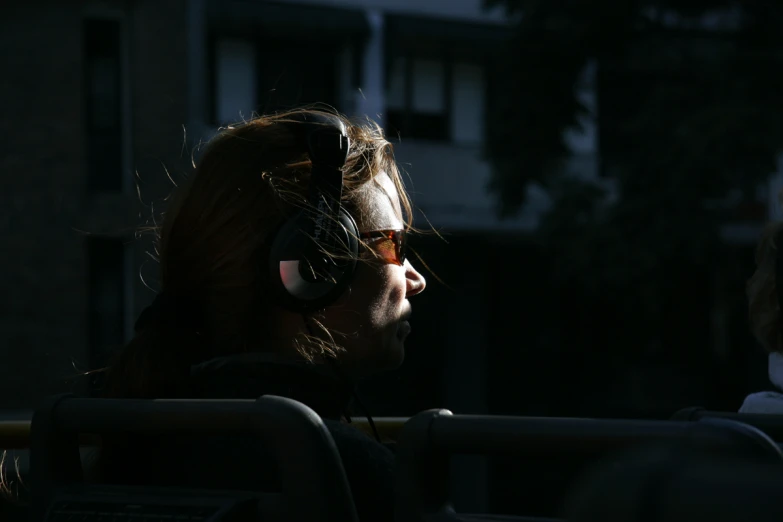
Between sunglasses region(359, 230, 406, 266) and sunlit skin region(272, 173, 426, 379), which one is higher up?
sunglasses region(359, 230, 406, 266)

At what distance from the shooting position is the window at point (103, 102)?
49.1 feet

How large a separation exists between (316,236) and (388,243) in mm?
212

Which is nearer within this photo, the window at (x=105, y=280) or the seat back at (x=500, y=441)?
the seat back at (x=500, y=441)

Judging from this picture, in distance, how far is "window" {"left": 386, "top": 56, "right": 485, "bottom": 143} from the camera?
1742 centimetres

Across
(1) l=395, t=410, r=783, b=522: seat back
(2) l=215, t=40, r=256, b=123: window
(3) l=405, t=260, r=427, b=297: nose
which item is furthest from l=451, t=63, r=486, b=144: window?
(1) l=395, t=410, r=783, b=522: seat back

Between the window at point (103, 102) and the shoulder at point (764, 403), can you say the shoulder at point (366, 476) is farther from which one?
the window at point (103, 102)

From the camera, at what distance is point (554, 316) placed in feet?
63.0

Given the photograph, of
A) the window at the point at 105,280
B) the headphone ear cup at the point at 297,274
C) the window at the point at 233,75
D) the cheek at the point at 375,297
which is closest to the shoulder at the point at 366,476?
the headphone ear cup at the point at 297,274

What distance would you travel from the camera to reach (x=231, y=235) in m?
1.74

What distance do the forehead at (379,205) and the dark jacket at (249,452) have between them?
11.8 inches

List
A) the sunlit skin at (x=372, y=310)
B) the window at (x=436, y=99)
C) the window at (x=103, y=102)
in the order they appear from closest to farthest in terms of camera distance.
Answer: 1. the sunlit skin at (x=372, y=310)
2. the window at (x=103, y=102)
3. the window at (x=436, y=99)

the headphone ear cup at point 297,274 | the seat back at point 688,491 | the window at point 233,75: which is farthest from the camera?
the window at point 233,75

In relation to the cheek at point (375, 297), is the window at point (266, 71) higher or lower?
higher

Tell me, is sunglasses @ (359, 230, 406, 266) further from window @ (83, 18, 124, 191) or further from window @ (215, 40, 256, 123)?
window @ (215, 40, 256, 123)
